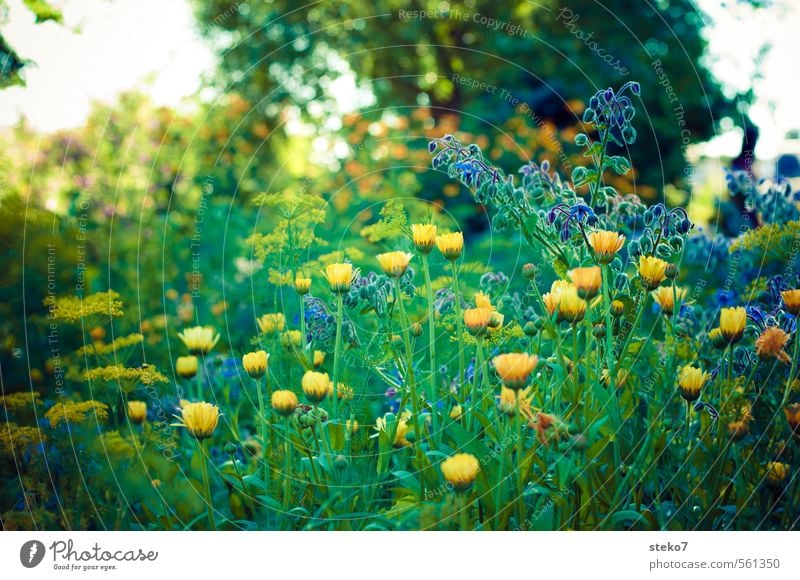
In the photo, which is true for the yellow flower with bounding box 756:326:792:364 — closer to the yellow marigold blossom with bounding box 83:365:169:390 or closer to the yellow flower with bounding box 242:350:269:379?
the yellow flower with bounding box 242:350:269:379

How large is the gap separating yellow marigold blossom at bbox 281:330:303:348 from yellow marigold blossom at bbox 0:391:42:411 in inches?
24.7

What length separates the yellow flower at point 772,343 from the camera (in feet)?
5.11

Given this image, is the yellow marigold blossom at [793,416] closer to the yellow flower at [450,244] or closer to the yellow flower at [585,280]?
the yellow flower at [585,280]

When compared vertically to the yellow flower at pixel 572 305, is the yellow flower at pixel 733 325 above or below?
below

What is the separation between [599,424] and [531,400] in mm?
161

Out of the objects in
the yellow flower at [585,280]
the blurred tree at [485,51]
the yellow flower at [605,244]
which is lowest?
the yellow flower at [585,280]

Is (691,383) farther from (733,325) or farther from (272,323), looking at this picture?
(272,323)

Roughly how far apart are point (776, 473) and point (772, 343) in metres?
0.28

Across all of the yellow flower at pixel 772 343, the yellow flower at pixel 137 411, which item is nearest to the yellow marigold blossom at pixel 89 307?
the yellow flower at pixel 137 411

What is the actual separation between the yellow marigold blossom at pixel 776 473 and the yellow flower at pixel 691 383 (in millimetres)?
253

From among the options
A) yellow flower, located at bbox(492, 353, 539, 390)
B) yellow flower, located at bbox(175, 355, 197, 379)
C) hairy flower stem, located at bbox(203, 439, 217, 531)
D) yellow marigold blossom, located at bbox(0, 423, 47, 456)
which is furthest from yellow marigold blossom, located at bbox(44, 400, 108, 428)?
yellow flower, located at bbox(492, 353, 539, 390)

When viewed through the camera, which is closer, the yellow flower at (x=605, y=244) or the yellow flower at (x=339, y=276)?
the yellow flower at (x=605, y=244)

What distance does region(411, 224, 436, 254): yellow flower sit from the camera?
1.52m
